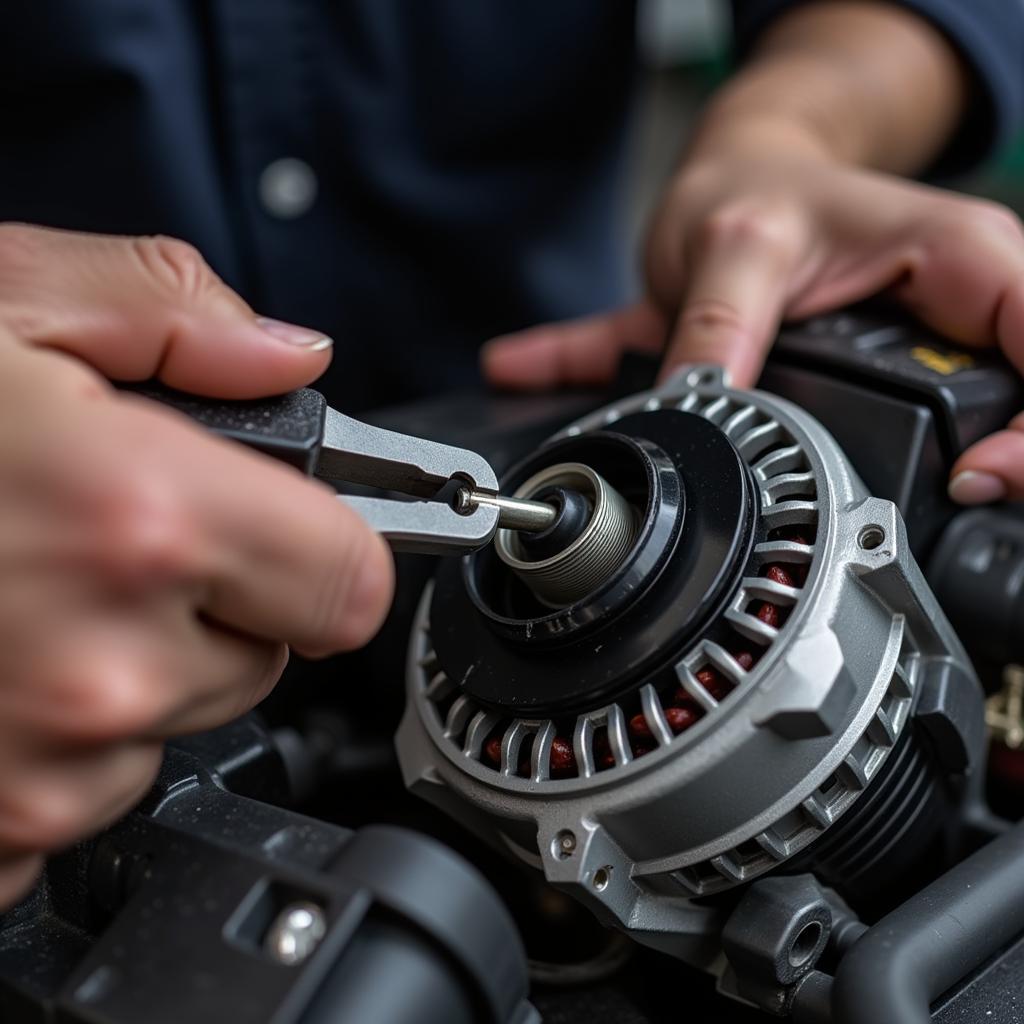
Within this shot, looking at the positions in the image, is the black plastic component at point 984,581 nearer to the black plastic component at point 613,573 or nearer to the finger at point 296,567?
the black plastic component at point 613,573

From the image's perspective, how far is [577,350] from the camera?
3.72ft

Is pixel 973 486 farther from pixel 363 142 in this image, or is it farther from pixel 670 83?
pixel 670 83

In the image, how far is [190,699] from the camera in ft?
1.56

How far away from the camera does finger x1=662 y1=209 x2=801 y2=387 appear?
823 millimetres

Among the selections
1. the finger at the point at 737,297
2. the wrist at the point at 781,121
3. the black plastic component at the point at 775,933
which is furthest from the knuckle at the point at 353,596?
the wrist at the point at 781,121

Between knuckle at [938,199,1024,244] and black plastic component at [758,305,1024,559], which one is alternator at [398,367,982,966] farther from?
knuckle at [938,199,1024,244]

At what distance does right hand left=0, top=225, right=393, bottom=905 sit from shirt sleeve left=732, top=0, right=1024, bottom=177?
102cm

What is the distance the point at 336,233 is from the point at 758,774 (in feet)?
2.90

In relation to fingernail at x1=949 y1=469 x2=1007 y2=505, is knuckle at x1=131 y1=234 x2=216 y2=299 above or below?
above

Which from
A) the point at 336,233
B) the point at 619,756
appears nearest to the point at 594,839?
the point at 619,756

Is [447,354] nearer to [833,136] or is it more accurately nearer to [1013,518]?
[833,136]

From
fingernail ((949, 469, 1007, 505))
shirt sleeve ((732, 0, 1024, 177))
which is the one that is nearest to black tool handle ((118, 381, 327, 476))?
fingernail ((949, 469, 1007, 505))

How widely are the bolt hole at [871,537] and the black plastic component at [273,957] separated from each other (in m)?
0.27

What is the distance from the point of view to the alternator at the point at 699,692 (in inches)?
21.7
